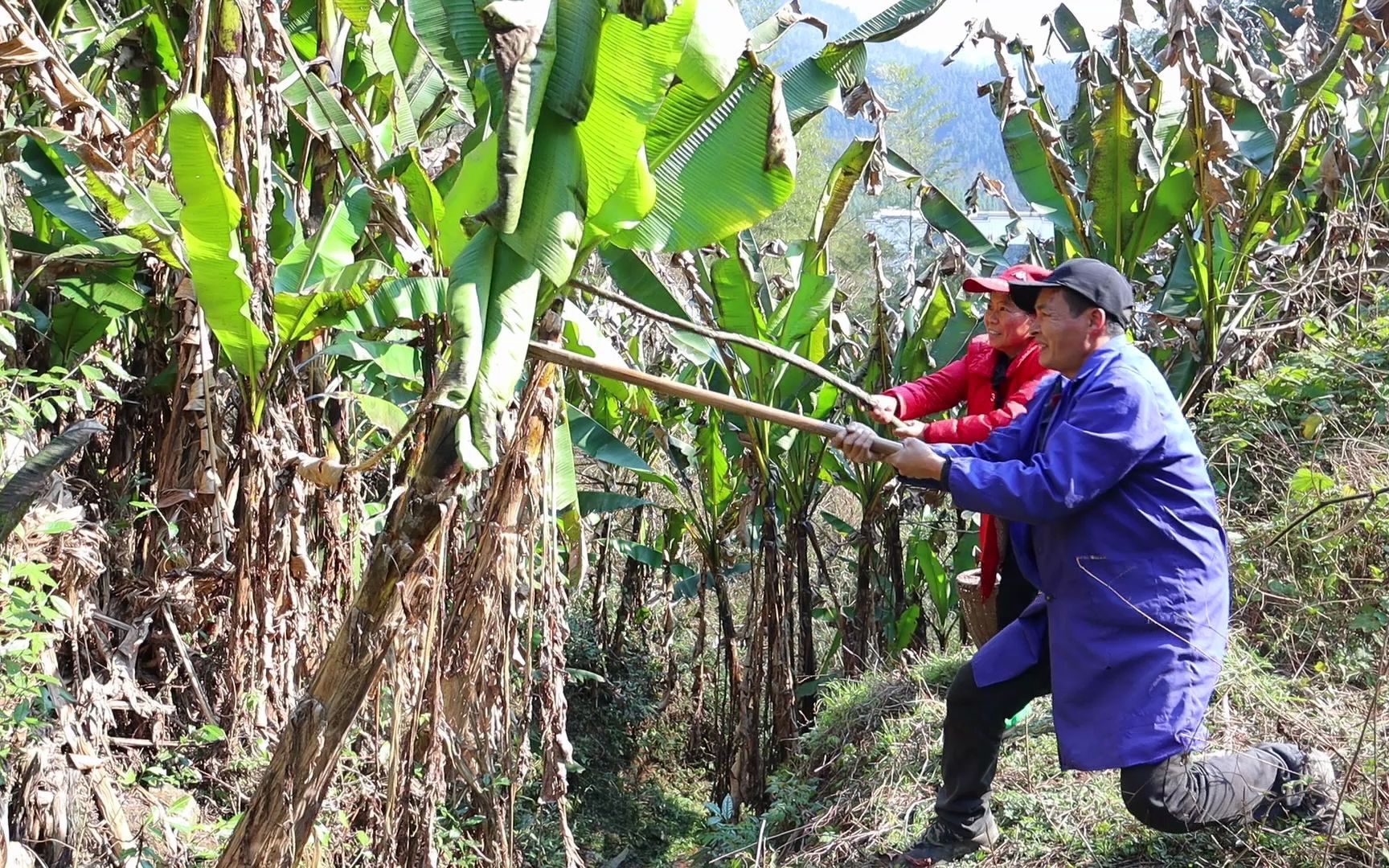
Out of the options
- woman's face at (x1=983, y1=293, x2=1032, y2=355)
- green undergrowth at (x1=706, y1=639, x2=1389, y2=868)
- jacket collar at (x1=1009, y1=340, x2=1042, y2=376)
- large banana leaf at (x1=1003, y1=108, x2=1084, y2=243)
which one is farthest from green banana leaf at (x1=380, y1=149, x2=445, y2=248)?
large banana leaf at (x1=1003, y1=108, x2=1084, y2=243)

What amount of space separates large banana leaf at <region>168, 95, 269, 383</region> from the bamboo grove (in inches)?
0.4

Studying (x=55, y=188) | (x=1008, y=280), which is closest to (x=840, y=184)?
(x=1008, y=280)

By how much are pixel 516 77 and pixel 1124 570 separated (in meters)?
1.90

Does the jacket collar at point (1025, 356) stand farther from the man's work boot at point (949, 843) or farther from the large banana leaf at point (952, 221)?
the large banana leaf at point (952, 221)

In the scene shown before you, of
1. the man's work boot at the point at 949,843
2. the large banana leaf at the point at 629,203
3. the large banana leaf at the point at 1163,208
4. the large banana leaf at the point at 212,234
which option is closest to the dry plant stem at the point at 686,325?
the large banana leaf at the point at 629,203

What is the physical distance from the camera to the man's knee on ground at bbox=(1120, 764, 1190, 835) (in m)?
2.68

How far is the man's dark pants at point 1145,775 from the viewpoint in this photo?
2.71 m

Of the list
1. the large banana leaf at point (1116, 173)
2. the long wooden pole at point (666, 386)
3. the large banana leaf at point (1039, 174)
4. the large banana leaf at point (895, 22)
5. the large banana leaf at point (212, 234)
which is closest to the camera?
the long wooden pole at point (666, 386)

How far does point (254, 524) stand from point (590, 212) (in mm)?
1875

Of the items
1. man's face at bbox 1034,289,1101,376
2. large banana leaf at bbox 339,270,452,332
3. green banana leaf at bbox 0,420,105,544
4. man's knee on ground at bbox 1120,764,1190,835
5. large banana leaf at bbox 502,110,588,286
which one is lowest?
man's knee on ground at bbox 1120,764,1190,835

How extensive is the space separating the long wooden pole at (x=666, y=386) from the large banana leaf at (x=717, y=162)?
0.88ft

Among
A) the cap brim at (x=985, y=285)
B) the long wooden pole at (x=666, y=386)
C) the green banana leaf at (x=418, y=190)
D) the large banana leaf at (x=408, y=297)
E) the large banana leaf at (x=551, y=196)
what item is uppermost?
the green banana leaf at (x=418, y=190)

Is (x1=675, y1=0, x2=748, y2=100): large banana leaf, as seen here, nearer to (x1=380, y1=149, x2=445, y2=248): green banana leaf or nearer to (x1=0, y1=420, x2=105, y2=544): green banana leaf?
(x1=380, y1=149, x2=445, y2=248): green banana leaf

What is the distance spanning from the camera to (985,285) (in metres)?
3.60
